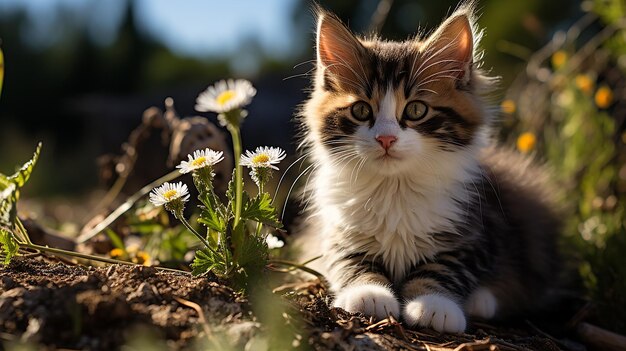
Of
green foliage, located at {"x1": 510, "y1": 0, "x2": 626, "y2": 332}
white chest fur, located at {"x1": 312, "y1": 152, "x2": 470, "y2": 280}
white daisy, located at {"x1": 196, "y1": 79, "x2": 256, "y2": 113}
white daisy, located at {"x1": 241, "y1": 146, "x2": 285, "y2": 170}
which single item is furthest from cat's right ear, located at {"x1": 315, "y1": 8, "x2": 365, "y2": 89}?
green foliage, located at {"x1": 510, "y1": 0, "x2": 626, "y2": 332}

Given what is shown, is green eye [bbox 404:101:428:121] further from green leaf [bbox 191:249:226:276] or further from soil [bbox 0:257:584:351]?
green leaf [bbox 191:249:226:276]

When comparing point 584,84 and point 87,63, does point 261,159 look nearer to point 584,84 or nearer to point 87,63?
point 584,84

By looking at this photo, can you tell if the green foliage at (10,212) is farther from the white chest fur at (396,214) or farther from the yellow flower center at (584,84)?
the yellow flower center at (584,84)

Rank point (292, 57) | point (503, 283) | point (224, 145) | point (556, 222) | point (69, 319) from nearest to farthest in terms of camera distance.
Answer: point (69, 319), point (503, 283), point (224, 145), point (556, 222), point (292, 57)

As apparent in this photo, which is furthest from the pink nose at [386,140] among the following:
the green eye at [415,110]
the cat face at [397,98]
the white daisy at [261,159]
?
the white daisy at [261,159]

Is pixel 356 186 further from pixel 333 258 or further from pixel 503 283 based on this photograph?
pixel 503 283

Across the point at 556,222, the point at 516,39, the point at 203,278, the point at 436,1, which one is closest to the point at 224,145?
the point at 203,278
